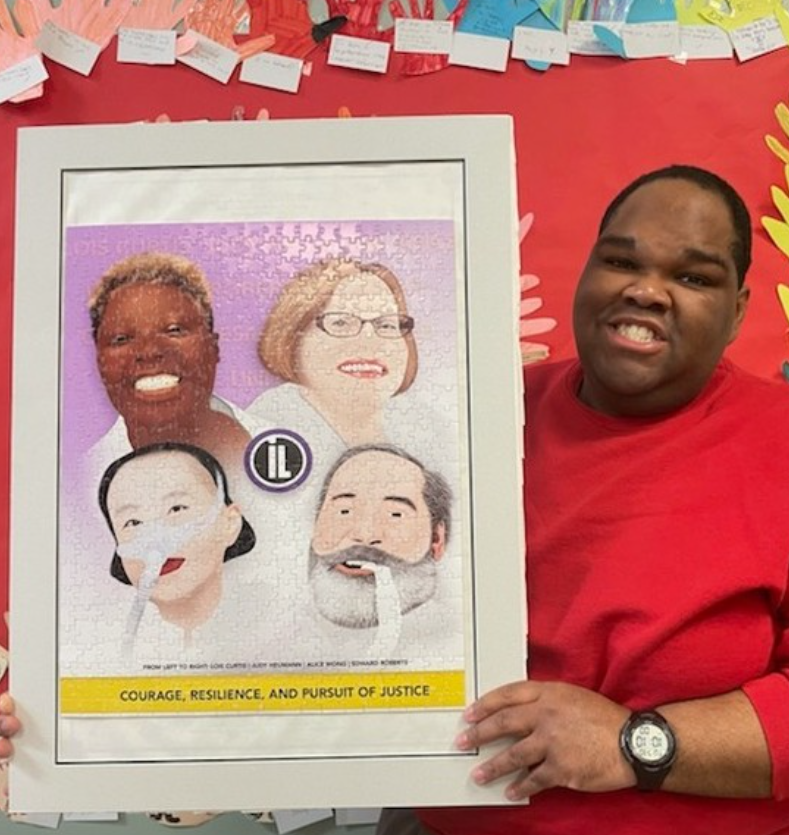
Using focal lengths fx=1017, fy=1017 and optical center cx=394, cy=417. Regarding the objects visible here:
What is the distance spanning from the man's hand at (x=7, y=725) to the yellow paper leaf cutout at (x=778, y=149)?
1181 mm

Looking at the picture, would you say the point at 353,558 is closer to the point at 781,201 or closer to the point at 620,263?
the point at 620,263

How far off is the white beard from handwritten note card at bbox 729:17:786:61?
93 cm

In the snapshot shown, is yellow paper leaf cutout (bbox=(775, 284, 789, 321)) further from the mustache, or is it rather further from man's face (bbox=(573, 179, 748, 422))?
the mustache

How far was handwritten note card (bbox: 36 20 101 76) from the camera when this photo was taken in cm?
143

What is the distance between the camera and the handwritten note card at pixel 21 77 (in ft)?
4.66

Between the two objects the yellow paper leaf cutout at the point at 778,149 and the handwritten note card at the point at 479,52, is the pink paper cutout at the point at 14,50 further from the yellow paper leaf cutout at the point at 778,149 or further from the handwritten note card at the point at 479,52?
the yellow paper leaf cutout at the point at 778,149

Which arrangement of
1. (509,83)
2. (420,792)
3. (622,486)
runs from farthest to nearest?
(509,83) → (622,486) → (420,792)

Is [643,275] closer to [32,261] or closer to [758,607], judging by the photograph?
[758,607]

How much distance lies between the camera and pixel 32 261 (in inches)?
37.2

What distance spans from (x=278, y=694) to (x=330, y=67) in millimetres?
909

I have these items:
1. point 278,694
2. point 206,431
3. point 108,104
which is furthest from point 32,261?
point 108,104

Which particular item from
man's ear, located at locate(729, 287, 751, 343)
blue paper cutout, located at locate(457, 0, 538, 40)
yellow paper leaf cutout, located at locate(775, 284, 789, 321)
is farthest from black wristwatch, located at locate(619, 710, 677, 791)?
blue paper cutout, located at locate(457, 0, 538, 40)

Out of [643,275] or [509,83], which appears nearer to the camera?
[643,275]

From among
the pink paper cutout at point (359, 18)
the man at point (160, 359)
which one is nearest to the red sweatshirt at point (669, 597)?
the man at point (160, 359)
